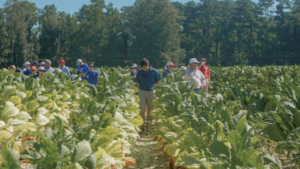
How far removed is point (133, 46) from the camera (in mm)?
64750

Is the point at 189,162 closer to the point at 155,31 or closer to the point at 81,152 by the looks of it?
the point at 81,152

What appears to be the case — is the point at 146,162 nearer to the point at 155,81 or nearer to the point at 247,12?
the point at 155,81

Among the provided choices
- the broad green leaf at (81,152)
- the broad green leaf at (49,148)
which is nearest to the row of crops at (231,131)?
the broad green leaf at (81,152)

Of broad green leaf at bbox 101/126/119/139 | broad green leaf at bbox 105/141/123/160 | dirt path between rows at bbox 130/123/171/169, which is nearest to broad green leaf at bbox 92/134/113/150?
broad green leaf at bbox 101/126/119/139

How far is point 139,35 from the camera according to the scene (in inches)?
2530

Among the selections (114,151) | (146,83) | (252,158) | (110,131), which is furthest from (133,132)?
(146,83)

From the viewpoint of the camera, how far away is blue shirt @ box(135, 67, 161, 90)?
7129mm

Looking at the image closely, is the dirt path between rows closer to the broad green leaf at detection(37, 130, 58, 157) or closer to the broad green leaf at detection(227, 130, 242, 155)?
the broad green leaf at detection(227, 130, 242, 155)

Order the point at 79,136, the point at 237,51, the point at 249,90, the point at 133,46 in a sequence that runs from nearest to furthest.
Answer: the point at 79,136, the point at 249,90, the point at 133,46, the point at 237,51

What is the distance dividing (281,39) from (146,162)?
71.1 metres

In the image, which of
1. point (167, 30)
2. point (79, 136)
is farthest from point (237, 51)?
point (79, 136)

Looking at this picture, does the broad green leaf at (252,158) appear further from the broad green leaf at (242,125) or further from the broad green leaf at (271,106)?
the broad green leaf at (271,106)

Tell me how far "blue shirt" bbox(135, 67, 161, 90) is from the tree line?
5146cm

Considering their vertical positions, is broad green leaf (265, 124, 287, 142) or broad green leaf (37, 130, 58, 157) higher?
broad green leaf (37, 130, 58, 157)
